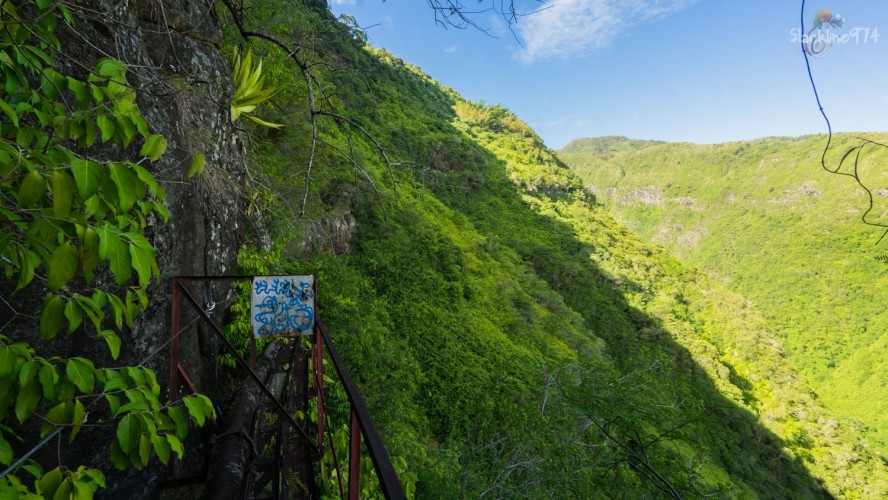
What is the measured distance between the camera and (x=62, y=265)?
2.73 ft

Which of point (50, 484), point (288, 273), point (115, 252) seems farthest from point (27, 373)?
point (288, 273)

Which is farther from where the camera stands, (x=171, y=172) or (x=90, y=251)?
(x=171, y=172)

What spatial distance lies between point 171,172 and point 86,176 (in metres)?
2.63

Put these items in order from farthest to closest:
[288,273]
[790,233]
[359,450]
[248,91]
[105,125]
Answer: [790,233], [288,273], [248,91], [359,450], [105,125]

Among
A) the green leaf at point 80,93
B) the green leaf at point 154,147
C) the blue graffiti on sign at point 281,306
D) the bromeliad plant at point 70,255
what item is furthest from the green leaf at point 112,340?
the blue graffiti on sign at point 281,306

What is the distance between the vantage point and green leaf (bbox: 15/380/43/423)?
90cm

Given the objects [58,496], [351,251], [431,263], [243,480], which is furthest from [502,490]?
[431,263]

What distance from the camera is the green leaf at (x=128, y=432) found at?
955mm

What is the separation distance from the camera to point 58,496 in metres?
0.88

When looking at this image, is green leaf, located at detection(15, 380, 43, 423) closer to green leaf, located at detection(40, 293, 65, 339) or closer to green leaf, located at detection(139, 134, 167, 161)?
green leaf, located at detection(40, 293, 65, 339)

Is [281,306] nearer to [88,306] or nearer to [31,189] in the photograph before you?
[88,306]

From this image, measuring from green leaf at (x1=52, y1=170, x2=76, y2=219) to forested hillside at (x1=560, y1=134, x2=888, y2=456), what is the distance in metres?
49.8

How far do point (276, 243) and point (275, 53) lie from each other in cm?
307

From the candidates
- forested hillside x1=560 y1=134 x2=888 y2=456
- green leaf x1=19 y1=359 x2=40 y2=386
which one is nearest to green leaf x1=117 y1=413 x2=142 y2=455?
green leaf x1=19 y1=359 x2=40 y2=386
